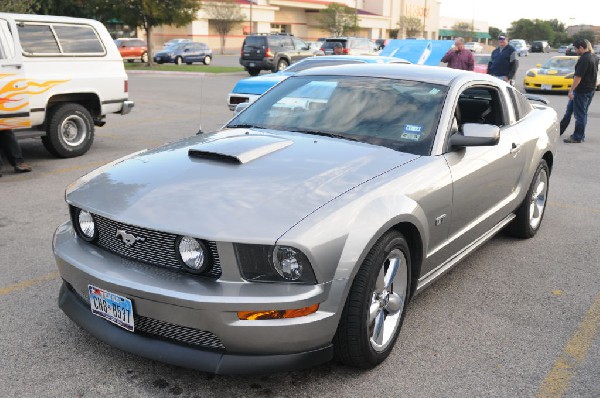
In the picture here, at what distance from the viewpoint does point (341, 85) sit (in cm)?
441

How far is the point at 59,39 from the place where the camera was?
8680 millimetres

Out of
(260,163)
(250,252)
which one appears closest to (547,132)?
(260,163)

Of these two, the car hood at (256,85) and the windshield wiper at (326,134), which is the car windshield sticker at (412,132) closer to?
the windshield wiper at (326,134)

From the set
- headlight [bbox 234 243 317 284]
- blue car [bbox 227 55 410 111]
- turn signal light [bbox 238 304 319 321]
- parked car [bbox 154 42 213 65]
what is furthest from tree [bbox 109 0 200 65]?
turn signal light [bbox 238 304 319 321]

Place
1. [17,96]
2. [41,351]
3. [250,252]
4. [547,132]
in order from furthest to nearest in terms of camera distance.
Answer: [17,96] → [547,132] → [41,351] → [250,252]

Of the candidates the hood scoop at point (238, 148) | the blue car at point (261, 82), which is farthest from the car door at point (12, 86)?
the hood scoop at point (238, 148)

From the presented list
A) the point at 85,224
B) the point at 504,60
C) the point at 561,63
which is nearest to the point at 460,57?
the point at 504,60

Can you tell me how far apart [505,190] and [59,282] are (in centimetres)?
339

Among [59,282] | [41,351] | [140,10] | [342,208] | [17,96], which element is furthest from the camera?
[140,10]

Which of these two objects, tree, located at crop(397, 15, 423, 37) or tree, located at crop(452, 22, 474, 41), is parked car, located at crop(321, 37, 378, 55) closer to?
tree, located at crop(397, 15, 423, 37)

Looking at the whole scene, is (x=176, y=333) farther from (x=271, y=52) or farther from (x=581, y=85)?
(x=271, y=52)

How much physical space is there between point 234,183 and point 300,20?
7894 cm

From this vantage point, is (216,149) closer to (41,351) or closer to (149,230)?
(149,230)

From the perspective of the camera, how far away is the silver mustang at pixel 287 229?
277cm
